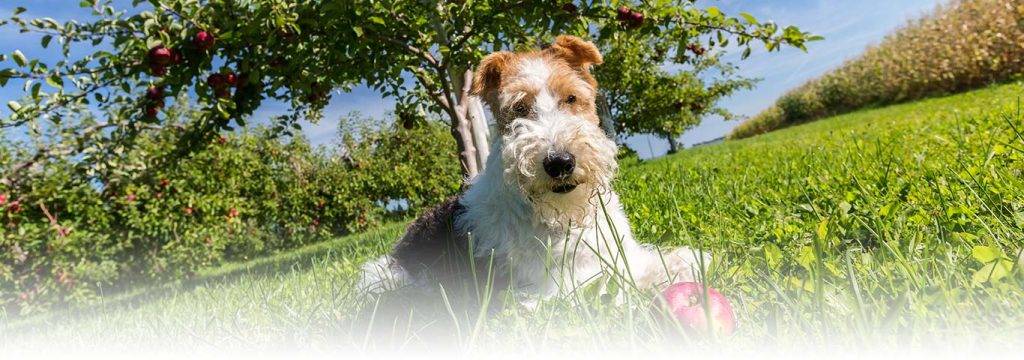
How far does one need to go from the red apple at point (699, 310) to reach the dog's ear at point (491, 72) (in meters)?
1.57

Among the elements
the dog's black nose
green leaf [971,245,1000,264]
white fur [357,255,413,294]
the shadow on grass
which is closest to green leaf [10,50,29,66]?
the shadow on grass

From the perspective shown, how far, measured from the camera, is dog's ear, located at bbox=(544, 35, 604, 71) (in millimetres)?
2863

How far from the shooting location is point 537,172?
2.14 m

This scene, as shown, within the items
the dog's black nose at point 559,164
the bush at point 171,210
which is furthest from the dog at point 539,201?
the bush at point 171,210

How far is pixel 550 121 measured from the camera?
2348mm

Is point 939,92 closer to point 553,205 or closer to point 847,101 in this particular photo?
point 847,101

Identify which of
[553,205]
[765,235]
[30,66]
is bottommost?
[765,235]

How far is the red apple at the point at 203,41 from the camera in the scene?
4.02 m

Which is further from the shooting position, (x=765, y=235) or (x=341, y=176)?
(x=341, y=176)

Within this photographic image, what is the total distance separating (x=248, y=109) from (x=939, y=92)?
19.0 metres

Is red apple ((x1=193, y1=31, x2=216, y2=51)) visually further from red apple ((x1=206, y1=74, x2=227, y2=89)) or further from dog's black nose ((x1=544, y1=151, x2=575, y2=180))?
dog's black nose ((x1=544, y1=151, x2=575, y2=180))

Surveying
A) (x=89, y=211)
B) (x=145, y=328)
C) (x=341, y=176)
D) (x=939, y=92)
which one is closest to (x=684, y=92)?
(x=939, y=92)

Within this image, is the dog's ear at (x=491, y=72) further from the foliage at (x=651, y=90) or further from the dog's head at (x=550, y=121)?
the foliage at (x=651, y=90)

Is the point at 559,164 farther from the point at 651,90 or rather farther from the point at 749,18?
the point at 651,90
